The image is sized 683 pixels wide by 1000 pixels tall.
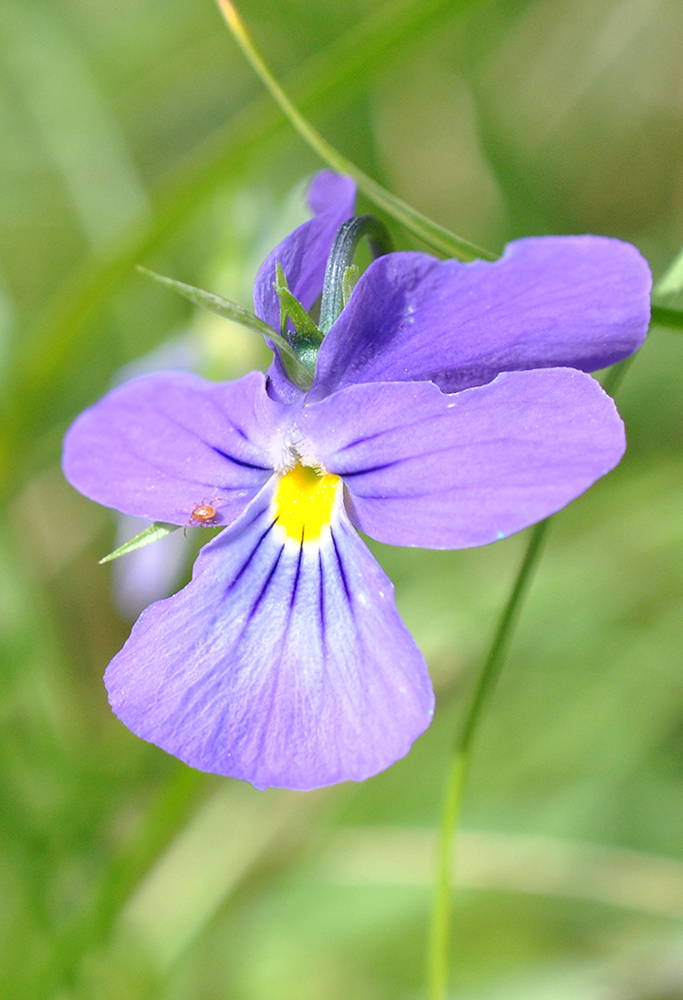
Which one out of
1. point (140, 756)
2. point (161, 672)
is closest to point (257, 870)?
point (140, 756)

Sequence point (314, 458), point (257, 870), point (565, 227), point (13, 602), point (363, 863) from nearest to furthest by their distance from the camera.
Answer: point (314, 458) < point (13, 602) < point (363, 863) < point (257, 870) < point (565, 227)

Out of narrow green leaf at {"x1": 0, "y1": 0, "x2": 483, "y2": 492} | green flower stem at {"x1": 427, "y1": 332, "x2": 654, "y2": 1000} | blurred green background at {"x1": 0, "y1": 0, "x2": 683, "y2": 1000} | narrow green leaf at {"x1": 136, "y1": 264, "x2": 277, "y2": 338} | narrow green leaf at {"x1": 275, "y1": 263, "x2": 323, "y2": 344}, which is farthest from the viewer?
blurred green background at {"x1": 0, "y1": 0, "x2": 683, "y2": 1000}

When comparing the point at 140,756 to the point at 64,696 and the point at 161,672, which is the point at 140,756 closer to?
the point at 64,696

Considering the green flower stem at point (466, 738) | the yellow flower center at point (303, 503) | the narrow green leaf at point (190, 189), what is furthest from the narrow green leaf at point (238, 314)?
the narrow green leaf at point (190, 189)

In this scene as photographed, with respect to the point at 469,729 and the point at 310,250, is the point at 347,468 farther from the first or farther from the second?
the point at 469,729

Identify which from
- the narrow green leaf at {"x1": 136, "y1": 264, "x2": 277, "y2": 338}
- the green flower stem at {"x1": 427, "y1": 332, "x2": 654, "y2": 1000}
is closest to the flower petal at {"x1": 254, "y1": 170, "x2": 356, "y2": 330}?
the narrow green leaf at {"x1": 136, "y1": 264, "x2": 277, "y2": 338}

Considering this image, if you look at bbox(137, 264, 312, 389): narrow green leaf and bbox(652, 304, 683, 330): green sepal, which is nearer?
bbox(137, 264, 312, 389): narrow green leaf

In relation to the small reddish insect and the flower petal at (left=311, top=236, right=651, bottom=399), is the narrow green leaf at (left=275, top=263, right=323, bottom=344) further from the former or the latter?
the small reddish insect
